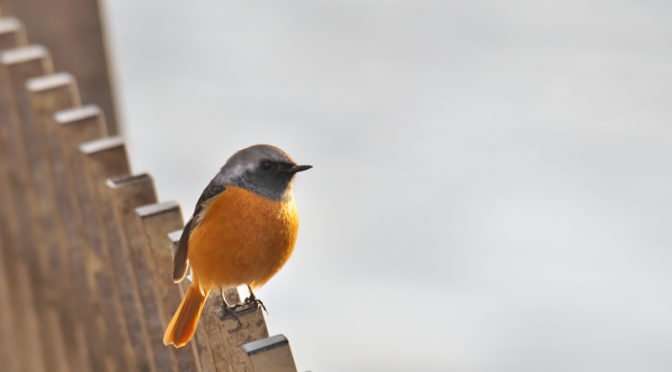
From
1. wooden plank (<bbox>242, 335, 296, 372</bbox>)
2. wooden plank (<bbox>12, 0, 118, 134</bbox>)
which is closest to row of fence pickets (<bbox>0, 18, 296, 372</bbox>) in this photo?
wooden plank (<bbox>242, 335, 296, 372</bbox>)

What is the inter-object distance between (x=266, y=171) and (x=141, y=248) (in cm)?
36

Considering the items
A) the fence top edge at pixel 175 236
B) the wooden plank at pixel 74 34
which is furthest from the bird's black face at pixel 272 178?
the wooden plank at pixel 74 34

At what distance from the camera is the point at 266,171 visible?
1.37 metres

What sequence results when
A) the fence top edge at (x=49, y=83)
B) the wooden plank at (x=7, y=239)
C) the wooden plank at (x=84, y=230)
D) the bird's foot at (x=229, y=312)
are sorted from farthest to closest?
the wooden plank at (x=7, y=239)
the fence top edge at (x=49, y=83)
the wooden plank at (x=84, y=230)
the bird's foot at (x=229, y=312)

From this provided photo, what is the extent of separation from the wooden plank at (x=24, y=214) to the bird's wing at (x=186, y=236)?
103 cm

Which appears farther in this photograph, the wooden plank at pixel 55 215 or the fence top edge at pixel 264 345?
the wooden plank at pixel 55 215

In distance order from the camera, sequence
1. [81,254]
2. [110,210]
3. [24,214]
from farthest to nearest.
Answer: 1. [24,214]
2. [81,254]
3. [110,210]

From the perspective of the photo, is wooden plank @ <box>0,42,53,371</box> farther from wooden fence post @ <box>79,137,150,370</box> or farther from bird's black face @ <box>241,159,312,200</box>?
bird's black face @ <box>241,159,312,200</box>

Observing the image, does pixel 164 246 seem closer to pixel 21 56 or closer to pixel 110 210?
pixel 110 210

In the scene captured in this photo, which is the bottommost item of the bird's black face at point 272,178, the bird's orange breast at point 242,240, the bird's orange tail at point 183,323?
the bird's orange tail at point 183,323

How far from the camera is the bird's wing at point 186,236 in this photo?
1.40 meters

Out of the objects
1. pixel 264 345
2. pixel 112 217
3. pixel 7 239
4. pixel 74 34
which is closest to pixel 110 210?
pixel 112 217

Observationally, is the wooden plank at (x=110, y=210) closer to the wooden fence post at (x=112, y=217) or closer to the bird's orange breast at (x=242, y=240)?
the wooden fence post at (x=112, y=217)

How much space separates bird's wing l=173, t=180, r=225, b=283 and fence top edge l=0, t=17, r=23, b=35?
141 centimetres
